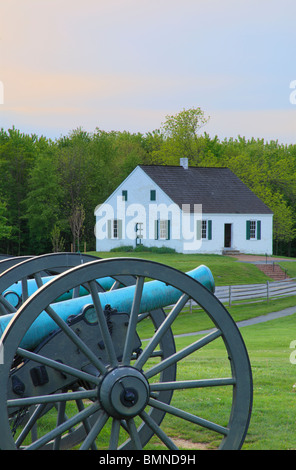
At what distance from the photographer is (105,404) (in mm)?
4609

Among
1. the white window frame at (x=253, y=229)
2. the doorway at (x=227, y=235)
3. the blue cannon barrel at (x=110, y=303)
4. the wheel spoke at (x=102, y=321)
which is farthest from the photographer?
the white window frame at (x=253, y=229)

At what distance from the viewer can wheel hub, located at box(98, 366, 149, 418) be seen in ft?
15.1

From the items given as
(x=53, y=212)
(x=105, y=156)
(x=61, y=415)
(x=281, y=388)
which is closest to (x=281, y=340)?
(x=281, y=388)

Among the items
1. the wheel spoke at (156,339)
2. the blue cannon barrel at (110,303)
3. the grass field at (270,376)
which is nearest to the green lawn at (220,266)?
the grass field at (270,376)

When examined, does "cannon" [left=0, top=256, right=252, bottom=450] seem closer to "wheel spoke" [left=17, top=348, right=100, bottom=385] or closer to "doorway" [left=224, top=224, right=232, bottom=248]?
"wheel spoke" [left=17, top=348, right=100, bottom=385]

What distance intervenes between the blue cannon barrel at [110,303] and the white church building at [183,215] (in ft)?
125

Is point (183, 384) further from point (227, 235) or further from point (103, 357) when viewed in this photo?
point (227, 235)

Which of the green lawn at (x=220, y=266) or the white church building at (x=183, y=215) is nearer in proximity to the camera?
the green lawn at (x=220, y=266)

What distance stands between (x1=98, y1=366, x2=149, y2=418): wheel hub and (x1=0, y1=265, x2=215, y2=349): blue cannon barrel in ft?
2.21

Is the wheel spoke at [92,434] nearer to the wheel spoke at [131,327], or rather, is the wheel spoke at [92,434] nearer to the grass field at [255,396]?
the wheel spoke at [131,327]

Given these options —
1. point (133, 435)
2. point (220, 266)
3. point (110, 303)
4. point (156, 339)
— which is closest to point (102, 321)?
point (156, 339)

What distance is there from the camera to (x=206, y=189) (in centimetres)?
4706

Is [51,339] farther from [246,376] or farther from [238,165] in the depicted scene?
[238,165]

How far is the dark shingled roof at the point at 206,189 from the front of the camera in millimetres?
45406
